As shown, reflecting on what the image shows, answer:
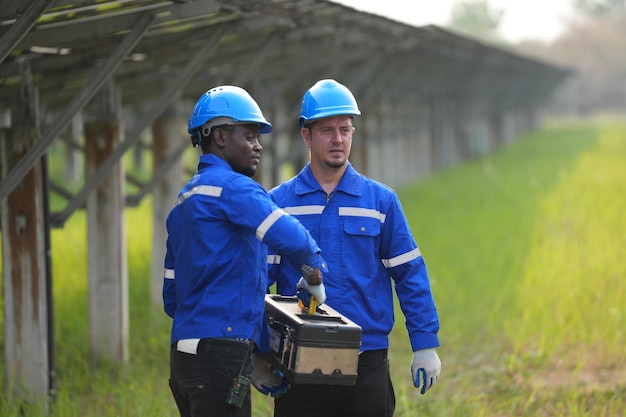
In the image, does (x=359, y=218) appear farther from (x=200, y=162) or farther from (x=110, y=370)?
(x=110, y=370)

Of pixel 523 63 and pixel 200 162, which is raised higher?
pixel 523 63

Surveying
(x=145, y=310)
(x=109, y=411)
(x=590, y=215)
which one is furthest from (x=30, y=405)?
(x=590, y=215)

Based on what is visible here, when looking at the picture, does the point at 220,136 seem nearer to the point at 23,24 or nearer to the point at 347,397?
the point at 347,397

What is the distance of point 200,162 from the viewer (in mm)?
3551

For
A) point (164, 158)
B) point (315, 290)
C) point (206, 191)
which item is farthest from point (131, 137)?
point (315, 290)

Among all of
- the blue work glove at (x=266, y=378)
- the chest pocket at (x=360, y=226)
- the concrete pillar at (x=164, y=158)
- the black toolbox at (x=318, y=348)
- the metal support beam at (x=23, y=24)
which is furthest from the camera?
the concrete pillar at (x=164, y=158)

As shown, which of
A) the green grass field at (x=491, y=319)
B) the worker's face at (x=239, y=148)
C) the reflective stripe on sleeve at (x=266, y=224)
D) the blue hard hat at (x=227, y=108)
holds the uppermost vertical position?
the blue hard hat at (x=227, y=108)

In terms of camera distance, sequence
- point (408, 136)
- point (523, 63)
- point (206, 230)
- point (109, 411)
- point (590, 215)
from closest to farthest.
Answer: point (206, 230)
point (109, 411)
point (590, 215)
point (408, 136)
point (523, 63)

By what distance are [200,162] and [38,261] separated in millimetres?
2585

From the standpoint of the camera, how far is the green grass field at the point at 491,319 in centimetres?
592

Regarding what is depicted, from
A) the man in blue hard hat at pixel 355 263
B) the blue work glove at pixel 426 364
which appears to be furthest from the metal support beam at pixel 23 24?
the blue work glove at pixel 426 364

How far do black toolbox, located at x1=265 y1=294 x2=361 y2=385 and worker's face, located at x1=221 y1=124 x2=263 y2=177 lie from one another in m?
0.50

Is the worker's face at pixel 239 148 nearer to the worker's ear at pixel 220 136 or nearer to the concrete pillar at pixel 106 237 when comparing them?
the worker's ear at pixel 220 136

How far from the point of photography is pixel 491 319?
8109mm
